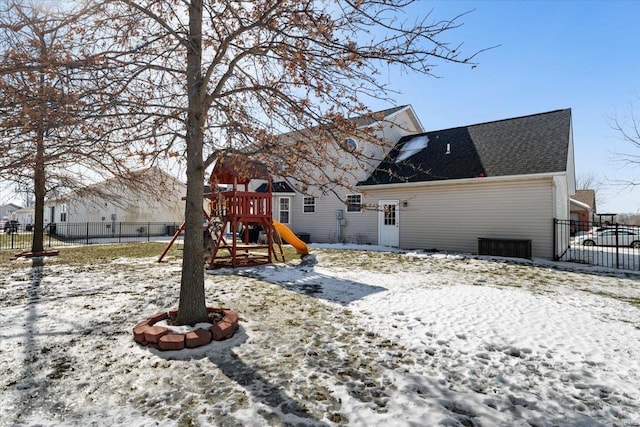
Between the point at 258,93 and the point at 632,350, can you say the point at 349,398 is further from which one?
the point at 258,93

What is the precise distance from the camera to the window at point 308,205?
18.8 metres

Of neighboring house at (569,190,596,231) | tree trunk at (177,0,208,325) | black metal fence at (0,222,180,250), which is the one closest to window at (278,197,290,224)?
black metal fence at (0,222,180,250)

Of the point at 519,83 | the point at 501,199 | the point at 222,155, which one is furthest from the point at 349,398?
the point at 501,199

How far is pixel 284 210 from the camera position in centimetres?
1989

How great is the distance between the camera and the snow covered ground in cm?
262

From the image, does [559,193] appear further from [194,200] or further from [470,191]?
[194,200]

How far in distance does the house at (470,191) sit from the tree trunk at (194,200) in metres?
6.60

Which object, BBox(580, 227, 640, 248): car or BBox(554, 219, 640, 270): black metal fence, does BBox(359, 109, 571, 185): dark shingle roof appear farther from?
BBox(580, 227, 640, 248): car

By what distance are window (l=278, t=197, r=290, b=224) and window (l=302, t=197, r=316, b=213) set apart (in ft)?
4.04

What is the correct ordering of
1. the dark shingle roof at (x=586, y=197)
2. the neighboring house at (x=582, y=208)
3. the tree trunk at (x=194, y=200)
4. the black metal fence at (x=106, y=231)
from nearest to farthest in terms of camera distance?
1. the tree trunk at (x=194, y=200)
2. the black metal fence at (x=106, y=231)
3. the neighboring house at (x=582, y=208)
4. the dark shingle roof at (x=586, y=197)

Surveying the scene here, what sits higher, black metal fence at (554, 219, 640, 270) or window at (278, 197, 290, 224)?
window at (278, 197, 290, 224)

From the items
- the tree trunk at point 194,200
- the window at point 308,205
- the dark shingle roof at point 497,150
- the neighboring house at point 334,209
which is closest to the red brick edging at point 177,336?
the tree trunk at point 194,200

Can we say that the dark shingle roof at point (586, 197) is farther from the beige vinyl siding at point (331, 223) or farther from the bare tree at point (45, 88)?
the bare tree at point (45, 88)

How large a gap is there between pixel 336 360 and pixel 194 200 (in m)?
2.71
